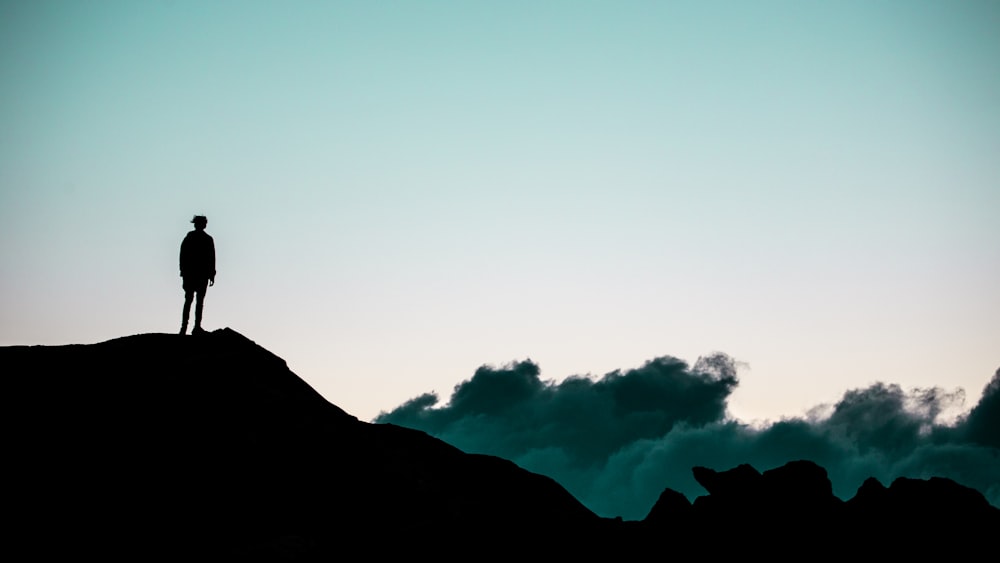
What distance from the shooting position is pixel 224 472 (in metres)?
26.5

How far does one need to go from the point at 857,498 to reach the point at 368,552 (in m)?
29.9

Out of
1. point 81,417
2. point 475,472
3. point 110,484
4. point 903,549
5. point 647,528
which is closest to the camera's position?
point 110,484

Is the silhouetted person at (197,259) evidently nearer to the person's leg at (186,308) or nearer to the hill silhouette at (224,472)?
the person's leg at (186,308)

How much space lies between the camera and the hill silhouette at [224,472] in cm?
2430

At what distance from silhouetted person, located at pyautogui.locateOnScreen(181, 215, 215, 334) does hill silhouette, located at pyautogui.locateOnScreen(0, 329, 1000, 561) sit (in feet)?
6.91

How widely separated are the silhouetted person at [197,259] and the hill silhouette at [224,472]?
2.11m

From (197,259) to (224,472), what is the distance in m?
7.47

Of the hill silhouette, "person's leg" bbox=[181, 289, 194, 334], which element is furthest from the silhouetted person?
the hill silhouette

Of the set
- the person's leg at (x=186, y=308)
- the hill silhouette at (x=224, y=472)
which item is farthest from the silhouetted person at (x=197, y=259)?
the hill silhouette at (x=224, y=472)

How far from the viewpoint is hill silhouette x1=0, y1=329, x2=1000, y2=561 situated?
957 inches

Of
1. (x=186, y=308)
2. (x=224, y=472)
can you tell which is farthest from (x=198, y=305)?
(x=224, y=472)

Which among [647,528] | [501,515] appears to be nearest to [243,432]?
[501,515]

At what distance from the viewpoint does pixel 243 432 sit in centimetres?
2781

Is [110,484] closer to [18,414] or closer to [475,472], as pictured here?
[18,414]
